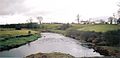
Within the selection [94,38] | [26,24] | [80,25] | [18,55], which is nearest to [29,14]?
[26,24]

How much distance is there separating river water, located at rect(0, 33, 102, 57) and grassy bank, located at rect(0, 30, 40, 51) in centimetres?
19

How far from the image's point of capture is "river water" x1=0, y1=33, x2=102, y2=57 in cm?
910

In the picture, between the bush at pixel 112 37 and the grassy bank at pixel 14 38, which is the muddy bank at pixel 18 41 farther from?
the bush at pixel 112 37

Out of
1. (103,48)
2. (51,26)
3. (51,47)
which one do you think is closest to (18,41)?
(51,47)

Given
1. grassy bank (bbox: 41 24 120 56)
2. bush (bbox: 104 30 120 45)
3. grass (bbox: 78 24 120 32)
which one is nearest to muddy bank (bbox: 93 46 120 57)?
grassy bank (bbox: 41 24 120 56)

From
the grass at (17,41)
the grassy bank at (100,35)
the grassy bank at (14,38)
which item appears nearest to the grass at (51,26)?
the grassy bank at (100,35)

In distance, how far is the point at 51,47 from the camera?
381 inches

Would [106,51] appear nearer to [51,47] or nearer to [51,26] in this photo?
[51,47]

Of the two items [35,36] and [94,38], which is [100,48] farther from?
[35,36]

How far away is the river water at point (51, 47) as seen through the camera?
910 centimetres

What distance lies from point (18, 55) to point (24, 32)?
904 millimetres

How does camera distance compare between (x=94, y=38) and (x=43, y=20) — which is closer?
(x=43, y=20)

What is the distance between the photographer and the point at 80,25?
10078 mm

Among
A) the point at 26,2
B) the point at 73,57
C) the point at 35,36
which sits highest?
the point at 26,2
